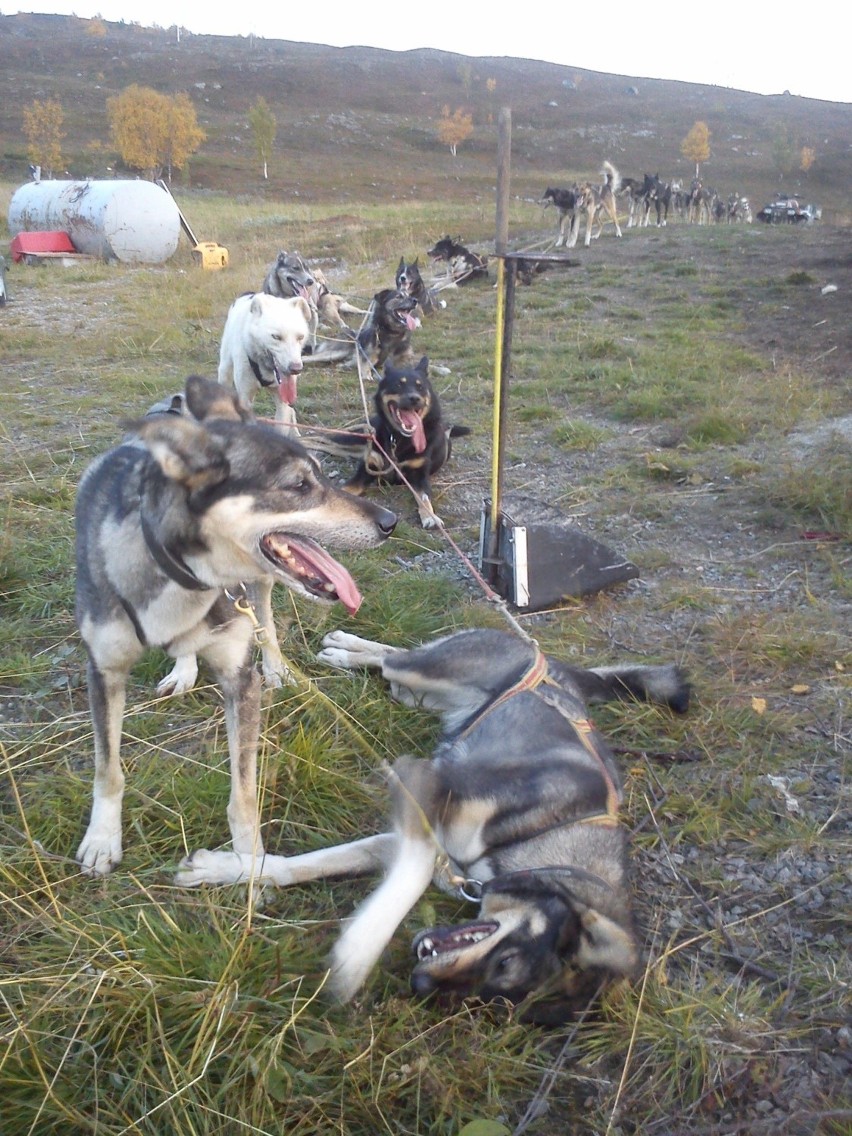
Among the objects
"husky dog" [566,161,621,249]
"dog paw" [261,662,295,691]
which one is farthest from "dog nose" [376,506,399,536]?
"husky dog" [566,161,621,249]

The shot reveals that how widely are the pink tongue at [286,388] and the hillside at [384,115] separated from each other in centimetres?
3615

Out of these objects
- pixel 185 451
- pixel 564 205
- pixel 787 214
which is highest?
pixel 564 205

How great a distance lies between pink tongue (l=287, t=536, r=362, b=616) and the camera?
2221mm

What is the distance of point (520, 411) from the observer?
7090 mm

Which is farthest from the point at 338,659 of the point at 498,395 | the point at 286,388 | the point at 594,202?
the point at 594,202

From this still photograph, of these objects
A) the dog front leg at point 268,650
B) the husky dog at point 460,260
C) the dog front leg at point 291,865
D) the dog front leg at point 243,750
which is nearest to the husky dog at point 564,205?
the husky dog at point 460,260

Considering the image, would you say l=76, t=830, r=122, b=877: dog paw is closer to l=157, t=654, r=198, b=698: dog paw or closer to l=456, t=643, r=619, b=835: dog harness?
l=157, t=654, r=198, b=698: dog paw

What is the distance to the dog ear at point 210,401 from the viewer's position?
228cm

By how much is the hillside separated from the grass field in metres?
36.8

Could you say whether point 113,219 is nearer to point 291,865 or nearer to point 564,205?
point 564,205

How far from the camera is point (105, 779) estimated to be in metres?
2.34

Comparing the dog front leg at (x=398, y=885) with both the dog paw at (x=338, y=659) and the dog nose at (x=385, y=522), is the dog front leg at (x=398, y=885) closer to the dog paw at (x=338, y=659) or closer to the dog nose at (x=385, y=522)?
the dog nose at (x=385, y=522)

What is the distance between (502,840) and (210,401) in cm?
153

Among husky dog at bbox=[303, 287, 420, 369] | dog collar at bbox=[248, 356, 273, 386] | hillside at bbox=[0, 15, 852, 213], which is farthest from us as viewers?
hillside at bbox=[0, 15, 852, 213]
